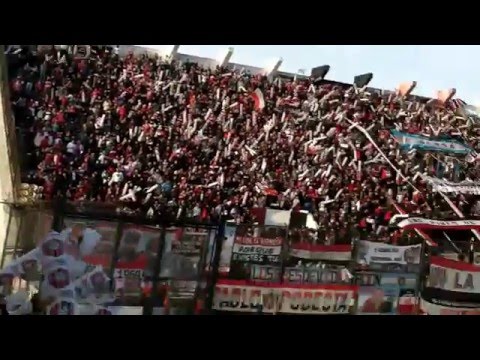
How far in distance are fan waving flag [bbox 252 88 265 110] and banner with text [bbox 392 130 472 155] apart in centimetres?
239

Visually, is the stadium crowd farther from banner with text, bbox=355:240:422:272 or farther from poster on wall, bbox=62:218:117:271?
poster on wall, bbox=62:218:117:271

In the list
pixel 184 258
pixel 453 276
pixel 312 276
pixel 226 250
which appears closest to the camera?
pixel 184 258

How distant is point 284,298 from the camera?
6.60 metres

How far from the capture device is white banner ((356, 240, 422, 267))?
6.90m

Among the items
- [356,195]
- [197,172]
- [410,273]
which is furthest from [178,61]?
[410,273]

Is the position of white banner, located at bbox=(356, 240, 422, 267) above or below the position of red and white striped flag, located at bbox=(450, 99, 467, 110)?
below

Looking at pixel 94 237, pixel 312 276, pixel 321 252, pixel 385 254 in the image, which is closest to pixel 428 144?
pixel 385 254

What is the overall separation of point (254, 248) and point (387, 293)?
1546 millimetres

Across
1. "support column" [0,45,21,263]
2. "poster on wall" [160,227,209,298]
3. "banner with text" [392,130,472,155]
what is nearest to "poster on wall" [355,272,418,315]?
"poster on wall" [160,227,209,298]

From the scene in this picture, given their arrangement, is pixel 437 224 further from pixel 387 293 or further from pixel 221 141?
pixel 221 141
